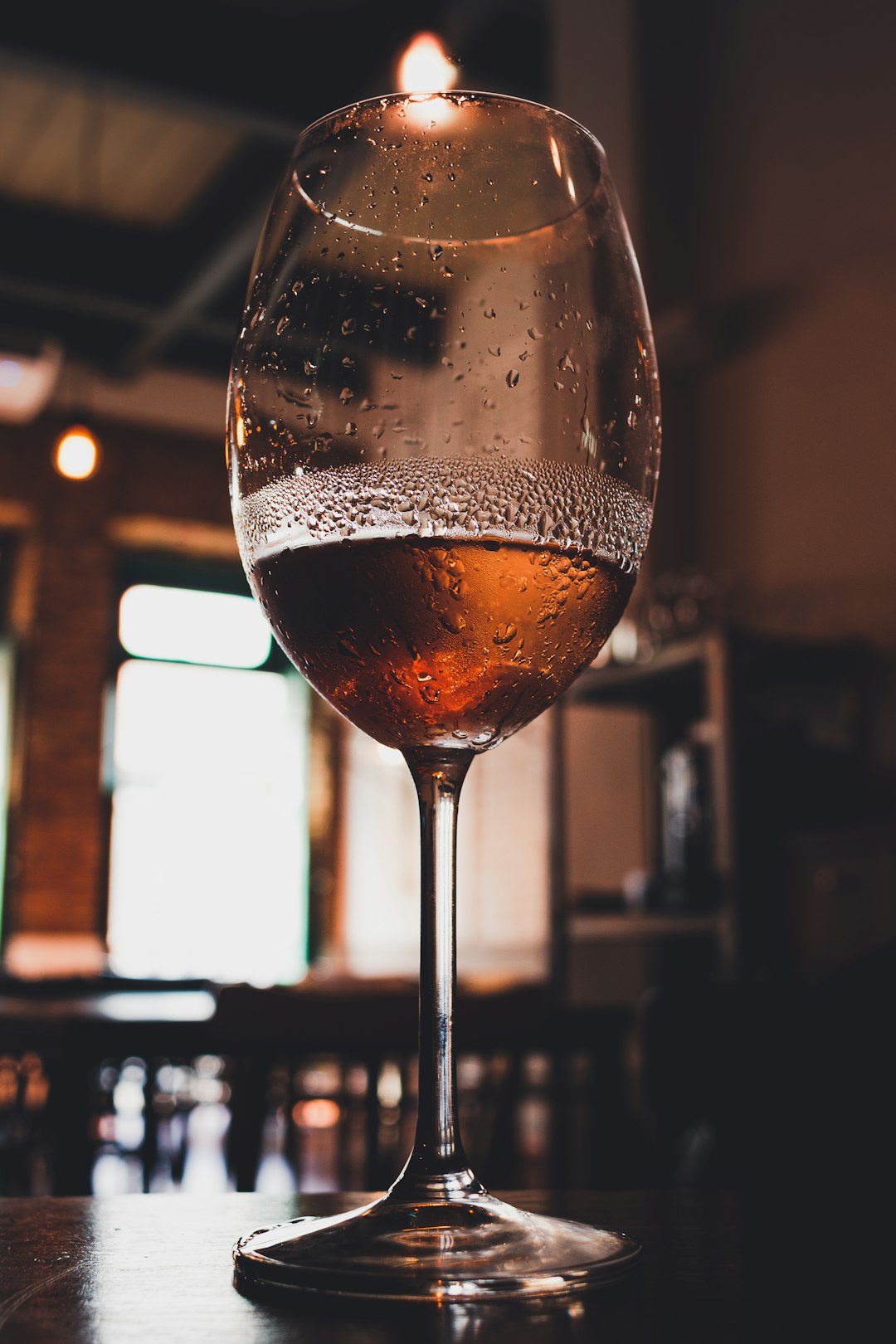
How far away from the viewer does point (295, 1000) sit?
173 cm

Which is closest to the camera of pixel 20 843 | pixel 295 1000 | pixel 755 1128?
pixel 755 1128

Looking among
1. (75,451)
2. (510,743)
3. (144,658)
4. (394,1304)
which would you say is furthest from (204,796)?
(394,1304)

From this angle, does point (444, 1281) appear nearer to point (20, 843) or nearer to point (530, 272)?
point (530, 272)

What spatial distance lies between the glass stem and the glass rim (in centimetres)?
16

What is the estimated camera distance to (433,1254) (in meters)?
0.28

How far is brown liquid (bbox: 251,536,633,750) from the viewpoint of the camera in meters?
0.37

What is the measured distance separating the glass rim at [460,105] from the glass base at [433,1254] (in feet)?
0.84

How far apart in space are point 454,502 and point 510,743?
7.41 m

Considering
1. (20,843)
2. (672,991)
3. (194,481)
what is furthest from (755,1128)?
(194,481)

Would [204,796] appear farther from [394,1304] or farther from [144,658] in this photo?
[394,1304]

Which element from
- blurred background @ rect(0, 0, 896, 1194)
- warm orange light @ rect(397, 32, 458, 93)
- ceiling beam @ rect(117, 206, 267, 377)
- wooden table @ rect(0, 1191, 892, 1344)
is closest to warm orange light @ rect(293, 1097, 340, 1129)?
blurred background @ rect(0, 0, 896, 1194)

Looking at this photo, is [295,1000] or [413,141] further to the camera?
[295,1000]

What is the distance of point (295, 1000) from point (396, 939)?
7.07 metres

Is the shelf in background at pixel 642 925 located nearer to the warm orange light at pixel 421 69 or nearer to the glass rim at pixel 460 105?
the warm orange light at pixel 421 69
